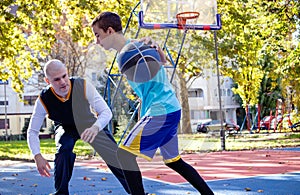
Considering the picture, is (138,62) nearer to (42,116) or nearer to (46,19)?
(42,116)

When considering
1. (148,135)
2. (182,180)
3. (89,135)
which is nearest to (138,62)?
(148,135)

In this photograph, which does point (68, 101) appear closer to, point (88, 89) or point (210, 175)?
point (88, 89)

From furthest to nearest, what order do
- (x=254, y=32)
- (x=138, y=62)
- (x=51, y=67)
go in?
1. (x=254, y=32)
2. (x=51, y=67)
3. (x=138, y=62)

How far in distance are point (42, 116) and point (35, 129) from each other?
136mm

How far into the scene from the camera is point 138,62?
2.78 meters

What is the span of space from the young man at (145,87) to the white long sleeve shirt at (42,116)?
1.15 feet

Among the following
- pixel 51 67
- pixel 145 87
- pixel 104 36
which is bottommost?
pixel 145 87

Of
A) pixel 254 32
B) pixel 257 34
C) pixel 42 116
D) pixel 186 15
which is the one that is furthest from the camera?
pixel 254 32

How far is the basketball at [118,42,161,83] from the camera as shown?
2.79 m

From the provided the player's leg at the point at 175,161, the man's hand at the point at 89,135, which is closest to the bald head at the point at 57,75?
the man's hand at the point at 89,135

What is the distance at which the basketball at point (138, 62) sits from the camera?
9.15 ft

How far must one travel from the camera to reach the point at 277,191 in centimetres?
471

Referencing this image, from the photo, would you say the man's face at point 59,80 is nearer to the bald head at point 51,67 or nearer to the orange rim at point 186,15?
the bald head at point 51,67

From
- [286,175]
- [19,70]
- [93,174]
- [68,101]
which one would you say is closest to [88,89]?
[68,101]
